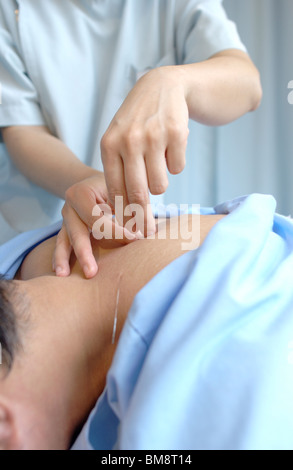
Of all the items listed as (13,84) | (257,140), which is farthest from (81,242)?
(257,140)

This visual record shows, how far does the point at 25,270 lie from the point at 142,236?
0.31m

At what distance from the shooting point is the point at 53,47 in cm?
125

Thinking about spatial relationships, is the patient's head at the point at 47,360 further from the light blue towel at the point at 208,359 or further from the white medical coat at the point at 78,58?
the white medical coat at the point at 78,58

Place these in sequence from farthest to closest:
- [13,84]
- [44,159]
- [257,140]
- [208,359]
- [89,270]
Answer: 1. [257,140]
2. [13,84]
3. [44,159]
4. [89,270]
5. [208,359]

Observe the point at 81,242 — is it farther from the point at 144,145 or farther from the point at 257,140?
the point at 257,140

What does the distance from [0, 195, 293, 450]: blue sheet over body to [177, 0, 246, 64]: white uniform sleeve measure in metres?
0.71

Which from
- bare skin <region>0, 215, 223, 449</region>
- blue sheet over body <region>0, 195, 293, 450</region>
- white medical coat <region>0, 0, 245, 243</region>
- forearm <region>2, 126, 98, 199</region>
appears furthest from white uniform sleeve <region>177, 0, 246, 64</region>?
blue sheet over body <region>0, 195, 293, 450</region>

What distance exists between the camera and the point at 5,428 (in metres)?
0.59

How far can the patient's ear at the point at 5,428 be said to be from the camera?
587mm

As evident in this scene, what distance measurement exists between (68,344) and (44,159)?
628mm

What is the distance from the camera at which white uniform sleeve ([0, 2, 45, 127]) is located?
4.02ft

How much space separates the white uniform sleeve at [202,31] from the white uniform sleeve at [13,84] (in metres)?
0.49
